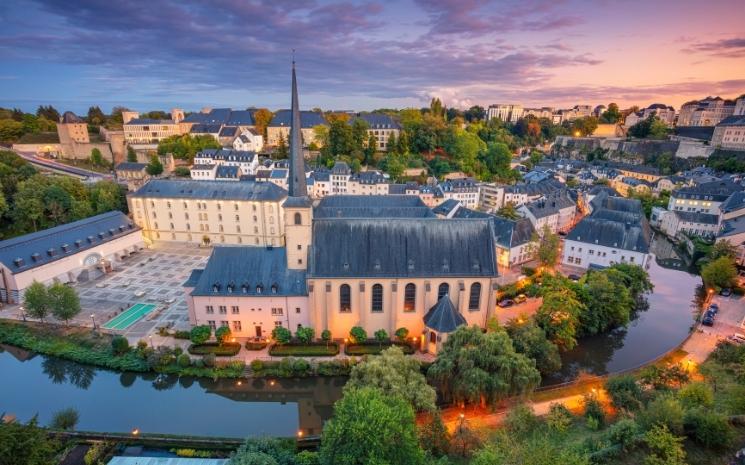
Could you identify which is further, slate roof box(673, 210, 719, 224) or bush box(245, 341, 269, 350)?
slate roof box(673, 210, 719, 224)

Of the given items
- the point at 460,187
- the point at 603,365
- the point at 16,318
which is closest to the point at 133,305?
the point at 16,318

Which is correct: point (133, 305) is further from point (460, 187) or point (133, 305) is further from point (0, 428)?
point (460, 187)

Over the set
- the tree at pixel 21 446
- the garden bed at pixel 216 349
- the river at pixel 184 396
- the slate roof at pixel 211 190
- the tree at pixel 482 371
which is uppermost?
the slate roof at pixel 211 190

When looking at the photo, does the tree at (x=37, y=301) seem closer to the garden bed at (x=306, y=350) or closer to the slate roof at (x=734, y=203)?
the garden bed at (x=306, y=350)

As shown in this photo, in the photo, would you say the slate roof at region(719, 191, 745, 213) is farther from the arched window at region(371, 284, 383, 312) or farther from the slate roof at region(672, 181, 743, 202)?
the arched window at region(371, 284, 383, 312)

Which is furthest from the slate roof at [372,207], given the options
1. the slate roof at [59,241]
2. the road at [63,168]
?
the road at [63,168]

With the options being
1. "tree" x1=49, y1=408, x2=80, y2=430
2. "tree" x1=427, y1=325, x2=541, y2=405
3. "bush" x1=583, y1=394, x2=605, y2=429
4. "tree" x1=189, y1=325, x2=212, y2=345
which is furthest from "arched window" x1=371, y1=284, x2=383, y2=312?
"tree" x1=49, y1=408, x2=80, y2=430

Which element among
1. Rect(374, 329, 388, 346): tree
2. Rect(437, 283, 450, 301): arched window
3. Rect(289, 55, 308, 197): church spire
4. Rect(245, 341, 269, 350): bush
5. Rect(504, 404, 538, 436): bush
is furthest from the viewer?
Rect(437, 283, 450, 301): arched window
